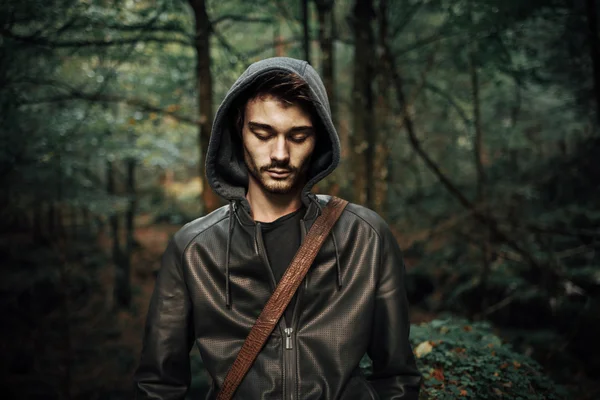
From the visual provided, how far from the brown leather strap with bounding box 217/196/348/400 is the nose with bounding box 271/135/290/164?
480 millimetres

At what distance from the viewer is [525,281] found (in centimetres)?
959

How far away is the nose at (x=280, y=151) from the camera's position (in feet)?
6.89

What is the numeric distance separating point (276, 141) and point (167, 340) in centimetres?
124

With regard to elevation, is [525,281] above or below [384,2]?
below

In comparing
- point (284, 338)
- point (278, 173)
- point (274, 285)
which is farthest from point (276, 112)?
point (284, 338)

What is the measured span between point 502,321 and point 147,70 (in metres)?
10.7

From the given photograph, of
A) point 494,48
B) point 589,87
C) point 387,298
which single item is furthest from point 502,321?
point 387,298

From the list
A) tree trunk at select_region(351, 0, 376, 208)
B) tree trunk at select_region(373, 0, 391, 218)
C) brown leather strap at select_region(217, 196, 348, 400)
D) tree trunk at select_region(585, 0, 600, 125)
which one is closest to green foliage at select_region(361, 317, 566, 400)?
brown leather strap at select_region(217, 196, 348, 400)

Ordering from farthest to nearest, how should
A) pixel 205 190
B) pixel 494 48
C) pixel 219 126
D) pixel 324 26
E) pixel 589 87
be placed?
pixel 589 87, pixel 324 26, pixel 205 190, pixel 494 48, pixel 219 126

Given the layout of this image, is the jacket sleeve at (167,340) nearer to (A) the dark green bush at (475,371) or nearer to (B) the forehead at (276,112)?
(B) the forehead at (276,112)

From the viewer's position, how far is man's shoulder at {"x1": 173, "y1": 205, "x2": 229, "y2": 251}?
2.28 m

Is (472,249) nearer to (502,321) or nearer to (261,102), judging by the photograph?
(502,321)

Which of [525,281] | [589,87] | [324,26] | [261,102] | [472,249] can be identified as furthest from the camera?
[472,249]

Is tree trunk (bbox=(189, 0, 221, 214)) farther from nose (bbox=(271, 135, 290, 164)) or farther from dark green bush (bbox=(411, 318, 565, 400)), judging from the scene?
nose (bbox=(271, 135, 290, 164))
